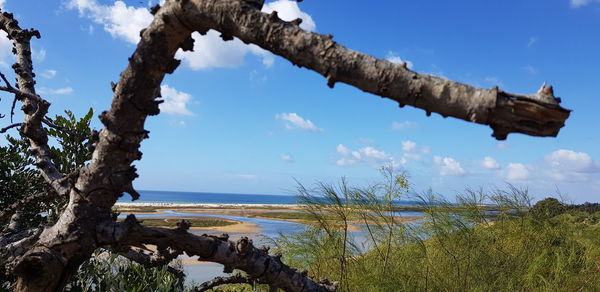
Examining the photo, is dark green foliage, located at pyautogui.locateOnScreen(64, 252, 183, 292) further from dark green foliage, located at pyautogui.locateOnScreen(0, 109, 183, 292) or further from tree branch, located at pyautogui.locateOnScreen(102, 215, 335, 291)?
tree branch, located at pyautogui.locateOnScreen(102, 215, 335, 291)

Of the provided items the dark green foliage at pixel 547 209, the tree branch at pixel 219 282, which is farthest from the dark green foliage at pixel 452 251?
the tree branch at pixel 219 282

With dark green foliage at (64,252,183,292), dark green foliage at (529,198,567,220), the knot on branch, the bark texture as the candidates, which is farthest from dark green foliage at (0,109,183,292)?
dark green foliage at (529,198,567,220)

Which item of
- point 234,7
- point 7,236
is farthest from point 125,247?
point 7,236

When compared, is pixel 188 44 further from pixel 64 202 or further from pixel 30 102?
pixel 64 202

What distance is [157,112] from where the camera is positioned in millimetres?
1877

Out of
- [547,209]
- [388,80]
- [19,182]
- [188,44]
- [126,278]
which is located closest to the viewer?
[388,80]

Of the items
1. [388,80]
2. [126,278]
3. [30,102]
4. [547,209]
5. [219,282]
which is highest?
[30,102]

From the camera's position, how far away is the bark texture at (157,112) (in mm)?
1162

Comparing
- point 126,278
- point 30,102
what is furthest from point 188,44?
point 126,278

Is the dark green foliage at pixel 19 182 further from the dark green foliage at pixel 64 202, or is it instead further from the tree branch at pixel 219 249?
the tree branch at pixel 219 249

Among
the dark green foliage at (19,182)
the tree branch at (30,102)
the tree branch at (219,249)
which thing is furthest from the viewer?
the dark green foliage at (19,182)

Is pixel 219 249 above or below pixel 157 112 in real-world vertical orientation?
below

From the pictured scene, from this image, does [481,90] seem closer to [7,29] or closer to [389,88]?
[389,88]

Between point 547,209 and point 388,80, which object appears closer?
point 388,80
